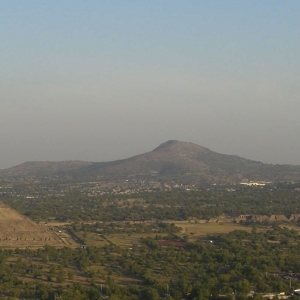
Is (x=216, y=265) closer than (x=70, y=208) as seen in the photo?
Yes

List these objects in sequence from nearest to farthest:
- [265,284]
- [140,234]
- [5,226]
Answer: [265,284]
[5,226]
[140,234]

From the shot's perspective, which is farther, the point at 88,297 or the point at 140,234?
the point at 140,234

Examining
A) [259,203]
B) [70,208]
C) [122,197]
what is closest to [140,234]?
[70,208]

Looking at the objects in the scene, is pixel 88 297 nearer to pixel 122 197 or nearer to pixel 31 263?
pixel 31 263

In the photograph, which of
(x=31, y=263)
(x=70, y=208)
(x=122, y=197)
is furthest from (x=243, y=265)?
(x=122, y=197)

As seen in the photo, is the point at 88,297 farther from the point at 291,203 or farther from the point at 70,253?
the point at 291,203

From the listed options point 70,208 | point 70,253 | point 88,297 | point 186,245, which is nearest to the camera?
point 88,297

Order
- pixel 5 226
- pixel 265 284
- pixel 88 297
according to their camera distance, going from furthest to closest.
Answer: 1. pixel 5 226
2. pixel 265 284
3. pixel 88 297

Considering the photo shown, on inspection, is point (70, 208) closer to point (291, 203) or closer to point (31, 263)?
point (291, 203)

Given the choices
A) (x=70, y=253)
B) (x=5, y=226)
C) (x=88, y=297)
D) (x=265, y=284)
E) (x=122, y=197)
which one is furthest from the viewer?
(x=122, y=197)
